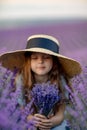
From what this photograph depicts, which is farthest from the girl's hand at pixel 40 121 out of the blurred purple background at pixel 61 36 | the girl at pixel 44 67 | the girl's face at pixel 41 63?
Answer: the blurred purple background at pixel 61 36

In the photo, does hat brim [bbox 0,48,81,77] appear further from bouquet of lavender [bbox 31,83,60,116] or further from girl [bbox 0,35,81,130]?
bouquet of lavender [bbox 31,83,60,116]

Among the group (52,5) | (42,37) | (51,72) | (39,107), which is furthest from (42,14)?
(39,107)

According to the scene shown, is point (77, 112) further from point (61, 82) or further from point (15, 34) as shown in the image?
point (15, 34)

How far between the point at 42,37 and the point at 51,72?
9.3 inches

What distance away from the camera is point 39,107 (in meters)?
2.18

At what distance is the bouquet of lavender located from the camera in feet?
6.89

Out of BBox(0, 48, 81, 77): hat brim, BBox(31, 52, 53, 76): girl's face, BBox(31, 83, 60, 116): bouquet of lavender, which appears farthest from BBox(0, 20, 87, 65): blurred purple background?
BBox(31, 83, 60, 116): bouquet of lavender

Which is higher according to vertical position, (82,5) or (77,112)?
(82,5)

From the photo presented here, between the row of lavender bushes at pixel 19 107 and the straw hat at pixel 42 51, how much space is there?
0.06 m

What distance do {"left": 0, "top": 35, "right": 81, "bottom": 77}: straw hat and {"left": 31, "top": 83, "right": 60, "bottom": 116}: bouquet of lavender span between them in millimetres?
232

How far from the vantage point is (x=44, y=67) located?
228 cm

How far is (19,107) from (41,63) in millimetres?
311

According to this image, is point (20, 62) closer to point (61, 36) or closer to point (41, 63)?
point (41, 63)

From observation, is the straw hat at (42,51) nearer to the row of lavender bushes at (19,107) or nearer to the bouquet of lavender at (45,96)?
the row of lavender bushes at (19,107)
